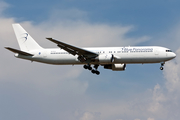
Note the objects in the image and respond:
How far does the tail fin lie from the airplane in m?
1.04

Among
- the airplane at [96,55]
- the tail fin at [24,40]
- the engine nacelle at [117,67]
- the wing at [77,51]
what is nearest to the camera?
the wing at [77,51]

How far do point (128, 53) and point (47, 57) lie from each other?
588 inches

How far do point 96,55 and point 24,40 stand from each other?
16042 millimetres

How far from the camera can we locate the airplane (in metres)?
61.5

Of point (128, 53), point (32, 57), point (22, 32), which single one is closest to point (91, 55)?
point (128, 53)

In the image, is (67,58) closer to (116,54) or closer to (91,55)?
(91,55)

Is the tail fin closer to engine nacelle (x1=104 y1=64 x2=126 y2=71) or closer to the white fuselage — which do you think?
the white fuselage

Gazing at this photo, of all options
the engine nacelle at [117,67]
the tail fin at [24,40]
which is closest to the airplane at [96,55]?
the tail fin at [24,40]

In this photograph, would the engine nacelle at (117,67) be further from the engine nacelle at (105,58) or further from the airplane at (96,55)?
the engine nacelle at (105,58)

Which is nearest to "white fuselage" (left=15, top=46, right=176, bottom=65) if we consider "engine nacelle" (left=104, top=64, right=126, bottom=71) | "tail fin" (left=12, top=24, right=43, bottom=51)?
"engine nacelle" (left=104, top=64, right=126, bottom=71)

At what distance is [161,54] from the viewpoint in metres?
61.8

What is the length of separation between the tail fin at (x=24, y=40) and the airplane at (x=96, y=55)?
1043 mm

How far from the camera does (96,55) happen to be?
6294 cm

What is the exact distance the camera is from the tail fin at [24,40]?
69.2 metres
